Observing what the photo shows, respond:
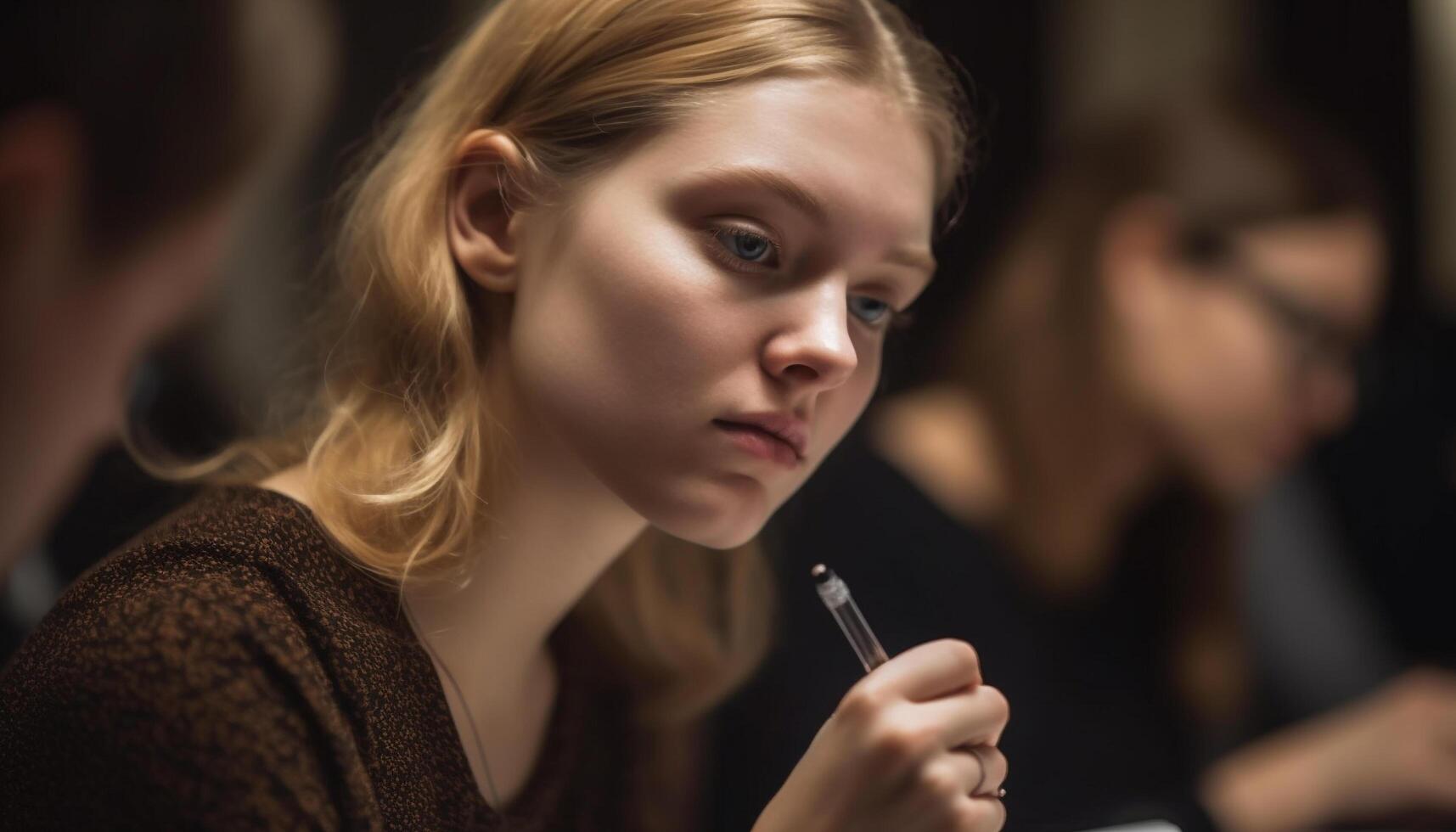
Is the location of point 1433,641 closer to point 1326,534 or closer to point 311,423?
point 1326,534

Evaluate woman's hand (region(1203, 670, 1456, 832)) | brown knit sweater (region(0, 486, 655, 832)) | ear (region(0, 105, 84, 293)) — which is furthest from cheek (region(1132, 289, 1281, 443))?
ear (region(0, 105, 84, 293))

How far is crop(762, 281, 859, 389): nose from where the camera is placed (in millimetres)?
602

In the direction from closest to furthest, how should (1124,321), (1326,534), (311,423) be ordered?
(311,423)
(1124,321)
(1326,534)

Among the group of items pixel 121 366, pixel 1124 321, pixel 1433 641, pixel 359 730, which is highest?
pixel 121 366

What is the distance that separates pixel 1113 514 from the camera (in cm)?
121

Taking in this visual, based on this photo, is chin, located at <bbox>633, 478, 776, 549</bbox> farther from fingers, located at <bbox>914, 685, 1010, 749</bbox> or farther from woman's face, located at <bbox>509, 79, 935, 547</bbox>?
fingers, located at <bbox>914, 685, 1010, 749</bbox>

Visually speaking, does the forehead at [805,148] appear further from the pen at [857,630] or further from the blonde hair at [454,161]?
the pen at [857,630]

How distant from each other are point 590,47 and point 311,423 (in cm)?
26

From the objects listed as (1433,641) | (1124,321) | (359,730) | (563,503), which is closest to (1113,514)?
(1124,321)

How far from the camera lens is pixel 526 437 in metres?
0.66

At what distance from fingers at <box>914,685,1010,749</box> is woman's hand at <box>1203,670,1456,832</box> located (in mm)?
470

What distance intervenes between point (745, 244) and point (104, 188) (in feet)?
1.38

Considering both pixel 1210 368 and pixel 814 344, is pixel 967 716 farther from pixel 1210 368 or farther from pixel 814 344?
pixel 1210 368

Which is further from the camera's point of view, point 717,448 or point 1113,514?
point 1113,514
